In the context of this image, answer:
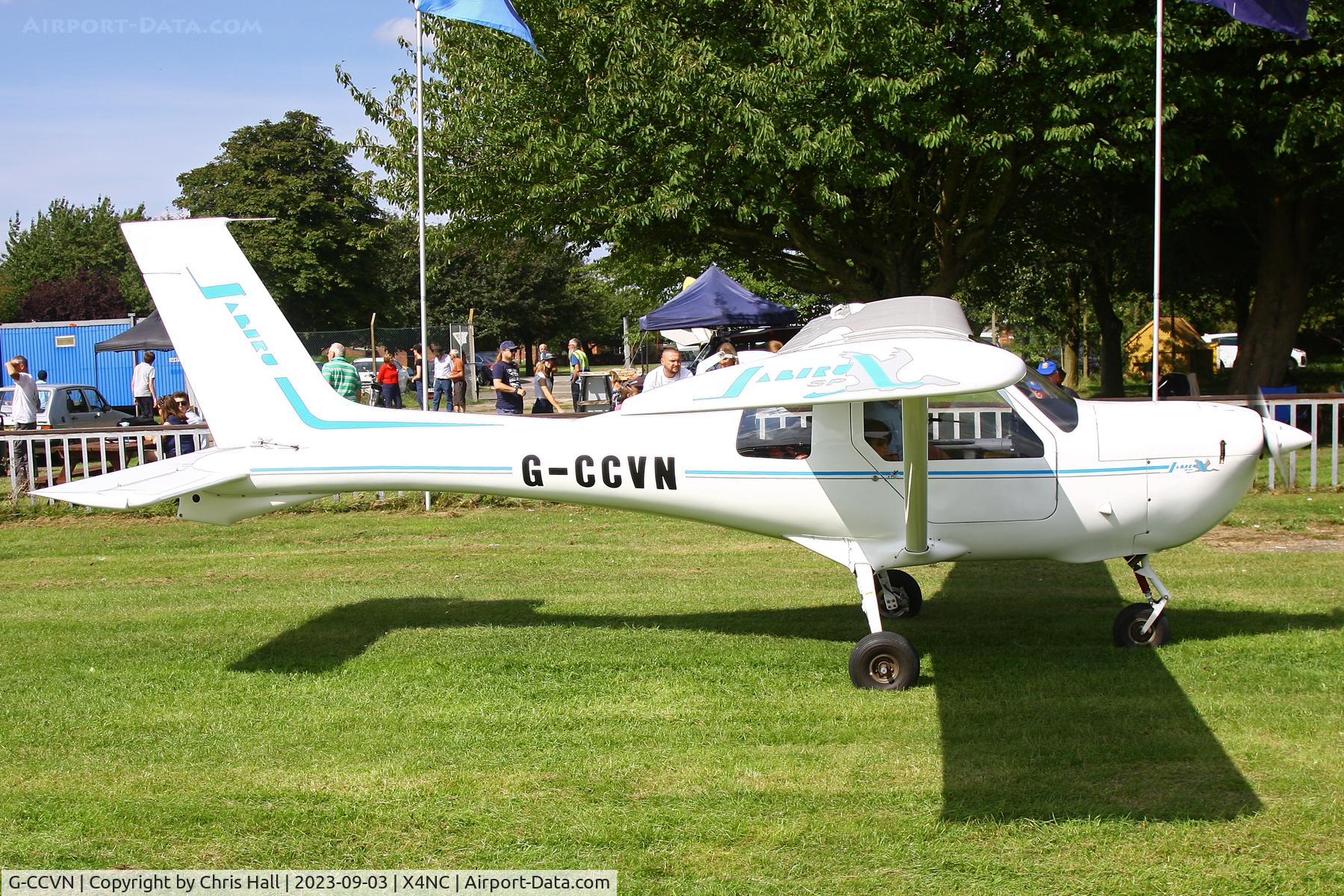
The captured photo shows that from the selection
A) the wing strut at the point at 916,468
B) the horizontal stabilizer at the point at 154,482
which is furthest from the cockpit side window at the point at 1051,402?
the horizontal stabilizer at the point at 154,482

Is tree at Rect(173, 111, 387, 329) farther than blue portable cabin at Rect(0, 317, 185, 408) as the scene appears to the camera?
Yes

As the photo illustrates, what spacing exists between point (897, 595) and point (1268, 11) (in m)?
9.80

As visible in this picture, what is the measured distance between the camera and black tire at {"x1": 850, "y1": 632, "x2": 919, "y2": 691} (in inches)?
250

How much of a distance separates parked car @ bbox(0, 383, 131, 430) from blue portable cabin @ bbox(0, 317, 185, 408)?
1125 centimetres

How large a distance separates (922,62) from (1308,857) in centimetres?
1521

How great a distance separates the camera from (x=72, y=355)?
107 ft

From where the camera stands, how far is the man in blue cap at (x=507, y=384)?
603 inches

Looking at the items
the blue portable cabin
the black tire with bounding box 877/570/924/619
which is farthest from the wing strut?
the blue portable cabin

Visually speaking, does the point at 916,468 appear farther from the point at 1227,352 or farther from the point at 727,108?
the point at 1227,352

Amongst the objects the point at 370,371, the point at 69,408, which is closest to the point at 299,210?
the point at 370,371

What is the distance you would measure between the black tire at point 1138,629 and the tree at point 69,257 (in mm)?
66379

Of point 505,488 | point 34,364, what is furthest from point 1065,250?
point 34,364

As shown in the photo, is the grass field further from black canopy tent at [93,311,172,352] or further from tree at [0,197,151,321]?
tree at [0,197,151,321]

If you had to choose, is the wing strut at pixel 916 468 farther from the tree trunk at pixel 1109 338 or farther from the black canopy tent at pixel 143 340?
the tree trunk at pixel 1109 338
